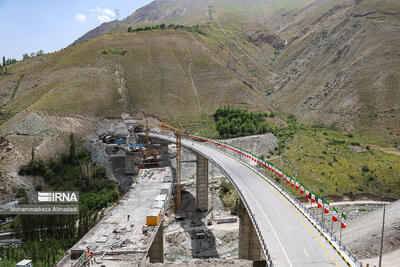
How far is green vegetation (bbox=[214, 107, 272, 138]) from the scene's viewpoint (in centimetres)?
9250

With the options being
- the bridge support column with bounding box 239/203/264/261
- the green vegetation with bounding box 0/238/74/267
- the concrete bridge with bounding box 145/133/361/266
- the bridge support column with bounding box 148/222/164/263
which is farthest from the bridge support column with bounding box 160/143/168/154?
the bridge support column with bounding box 239/203/264/261

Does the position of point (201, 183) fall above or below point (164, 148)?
below

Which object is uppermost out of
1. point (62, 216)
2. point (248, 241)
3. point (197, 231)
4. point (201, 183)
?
point (201, 183)

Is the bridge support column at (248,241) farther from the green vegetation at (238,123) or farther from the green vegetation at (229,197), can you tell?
the green vegetation at (238,123)

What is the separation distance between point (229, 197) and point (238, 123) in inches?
1411

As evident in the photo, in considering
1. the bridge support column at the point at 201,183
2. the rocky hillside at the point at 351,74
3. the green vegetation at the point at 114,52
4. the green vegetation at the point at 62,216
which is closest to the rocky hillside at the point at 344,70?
the rocky hillside at the point at 351,74

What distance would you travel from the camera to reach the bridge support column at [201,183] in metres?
63.1

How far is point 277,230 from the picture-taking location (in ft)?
90.6

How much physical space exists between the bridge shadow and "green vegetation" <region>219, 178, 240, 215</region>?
543cm

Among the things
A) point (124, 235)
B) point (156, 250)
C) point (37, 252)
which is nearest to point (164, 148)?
point (156, 250)

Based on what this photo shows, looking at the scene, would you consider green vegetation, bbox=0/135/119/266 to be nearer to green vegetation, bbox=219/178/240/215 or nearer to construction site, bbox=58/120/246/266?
construction site, bbox=58/120/246/266

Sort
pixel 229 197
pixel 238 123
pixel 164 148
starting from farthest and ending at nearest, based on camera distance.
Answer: pixel 238 123 → pixel 164 148 → pixel 229 197

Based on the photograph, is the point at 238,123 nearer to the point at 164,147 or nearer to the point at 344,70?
the point at 164,147

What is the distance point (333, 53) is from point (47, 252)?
5730 inches
